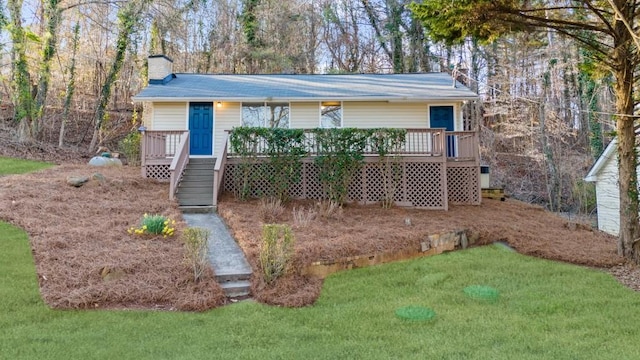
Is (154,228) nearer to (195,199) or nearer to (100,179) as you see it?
(195,199)

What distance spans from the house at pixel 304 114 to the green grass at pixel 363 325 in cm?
522

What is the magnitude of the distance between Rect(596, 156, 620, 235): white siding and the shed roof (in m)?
5.86

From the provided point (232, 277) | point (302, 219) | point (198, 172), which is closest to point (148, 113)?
point (198, 172)

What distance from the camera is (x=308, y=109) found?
12.4m

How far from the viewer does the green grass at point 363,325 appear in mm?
3602

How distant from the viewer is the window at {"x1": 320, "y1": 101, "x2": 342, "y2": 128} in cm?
1236

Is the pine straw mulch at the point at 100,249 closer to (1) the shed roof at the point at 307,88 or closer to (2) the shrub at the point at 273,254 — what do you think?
(2) the shrub at the point at 273,254

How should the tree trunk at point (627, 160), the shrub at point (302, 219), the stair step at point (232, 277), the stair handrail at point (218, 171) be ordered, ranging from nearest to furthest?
the stair step at point (232, 277)
the tree trunk at point (627, 160)
the shrub at point (302, 219)
the stair handrail at point (218, 171)

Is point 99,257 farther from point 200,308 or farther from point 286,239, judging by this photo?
point 286,239

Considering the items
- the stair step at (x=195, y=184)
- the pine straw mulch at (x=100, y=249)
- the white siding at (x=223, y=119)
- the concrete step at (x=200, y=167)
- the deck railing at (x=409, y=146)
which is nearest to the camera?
the pine straw mulch at (x=100, y=249)

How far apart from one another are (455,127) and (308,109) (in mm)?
4789

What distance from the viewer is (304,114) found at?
12.3 meters

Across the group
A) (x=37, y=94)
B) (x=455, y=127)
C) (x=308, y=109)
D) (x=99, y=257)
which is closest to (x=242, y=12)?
(x=37, y=94)

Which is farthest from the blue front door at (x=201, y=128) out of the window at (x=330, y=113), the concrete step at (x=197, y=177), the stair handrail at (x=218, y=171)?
the window at (x=330, y=113)
